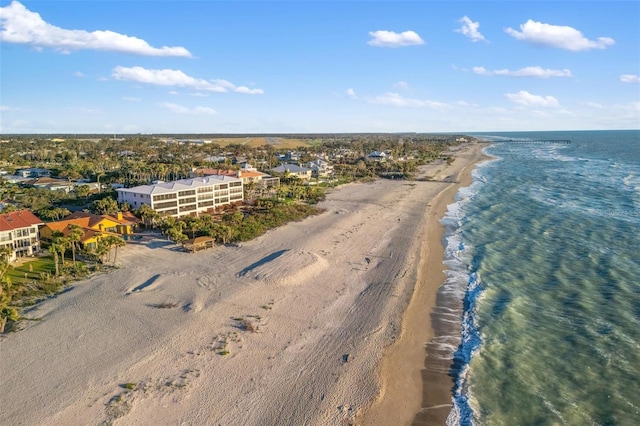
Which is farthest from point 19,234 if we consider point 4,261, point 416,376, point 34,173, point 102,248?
point 34,173

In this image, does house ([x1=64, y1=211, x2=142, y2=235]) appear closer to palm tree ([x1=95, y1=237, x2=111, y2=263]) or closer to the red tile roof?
the red tile roof

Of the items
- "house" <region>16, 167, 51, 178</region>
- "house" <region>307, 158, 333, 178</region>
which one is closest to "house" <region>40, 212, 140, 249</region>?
"house" <region>16, 167, 51, 178</region>

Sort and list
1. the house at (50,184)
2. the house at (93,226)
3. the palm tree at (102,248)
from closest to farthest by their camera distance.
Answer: the palm tree at (102,248), the house at (93,226), the house at (50,184)

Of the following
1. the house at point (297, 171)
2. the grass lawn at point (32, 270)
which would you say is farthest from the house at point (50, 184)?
the grass lawn at point (32, 270)

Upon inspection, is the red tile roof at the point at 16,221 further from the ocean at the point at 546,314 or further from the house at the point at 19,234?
the ocean at the point at 546,314

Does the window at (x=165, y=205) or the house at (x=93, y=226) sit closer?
the house at (x=93, y=226)

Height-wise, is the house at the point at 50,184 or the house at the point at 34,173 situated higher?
the house at the point at 34,173

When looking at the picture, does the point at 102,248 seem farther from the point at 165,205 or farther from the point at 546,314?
the point at 546,314

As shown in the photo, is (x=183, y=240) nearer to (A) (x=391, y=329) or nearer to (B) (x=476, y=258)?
(A) (x=391, y=329)
